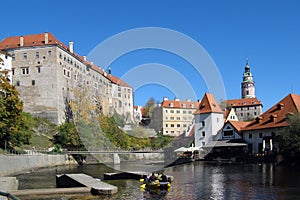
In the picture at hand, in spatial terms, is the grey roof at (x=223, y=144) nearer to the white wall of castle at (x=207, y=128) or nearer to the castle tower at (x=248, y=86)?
the white wall of castle at (x=207, y=128)

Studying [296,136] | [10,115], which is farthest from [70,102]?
[296,136]

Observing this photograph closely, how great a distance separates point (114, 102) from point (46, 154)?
54138 mm

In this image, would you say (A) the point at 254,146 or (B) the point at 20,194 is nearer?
(B) the point at 20,194

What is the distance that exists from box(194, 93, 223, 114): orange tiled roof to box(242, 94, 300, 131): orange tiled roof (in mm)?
10249

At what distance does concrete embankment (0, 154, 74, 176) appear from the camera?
3964cm

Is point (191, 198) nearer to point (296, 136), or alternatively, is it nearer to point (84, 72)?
point (296, 136)

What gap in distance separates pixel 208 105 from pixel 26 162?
38440 mm

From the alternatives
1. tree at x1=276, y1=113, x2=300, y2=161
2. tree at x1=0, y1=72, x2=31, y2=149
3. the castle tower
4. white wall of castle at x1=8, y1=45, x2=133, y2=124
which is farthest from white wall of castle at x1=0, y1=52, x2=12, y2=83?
the castle tower

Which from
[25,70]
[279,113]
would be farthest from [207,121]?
[25,70]

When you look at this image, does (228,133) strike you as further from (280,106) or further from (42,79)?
(42,79)

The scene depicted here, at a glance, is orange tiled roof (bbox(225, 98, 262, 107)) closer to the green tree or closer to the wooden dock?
the green tree

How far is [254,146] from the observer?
2431 inches

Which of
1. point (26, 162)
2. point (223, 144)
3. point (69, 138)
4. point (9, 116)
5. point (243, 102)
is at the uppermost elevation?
point (243, 102)

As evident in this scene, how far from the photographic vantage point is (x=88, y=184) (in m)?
24.0
